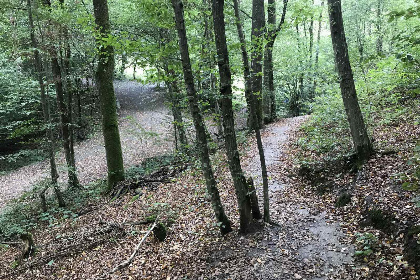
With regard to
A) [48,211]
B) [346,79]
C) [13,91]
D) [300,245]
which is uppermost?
[13,91]

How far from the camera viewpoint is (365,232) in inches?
210

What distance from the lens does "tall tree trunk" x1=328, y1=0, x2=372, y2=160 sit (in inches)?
274

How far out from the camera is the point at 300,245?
5660 mm

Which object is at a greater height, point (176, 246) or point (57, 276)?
point (176, 246)

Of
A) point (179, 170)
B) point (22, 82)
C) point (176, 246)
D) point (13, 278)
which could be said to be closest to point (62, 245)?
point (13, 278)

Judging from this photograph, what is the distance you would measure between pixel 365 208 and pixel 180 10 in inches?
212

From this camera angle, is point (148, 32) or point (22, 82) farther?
point (22, 82)

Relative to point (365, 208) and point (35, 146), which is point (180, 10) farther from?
point (35, 146)

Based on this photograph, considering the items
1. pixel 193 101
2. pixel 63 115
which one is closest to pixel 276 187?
pixel 193 101

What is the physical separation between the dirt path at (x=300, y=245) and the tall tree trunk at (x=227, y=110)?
75 centimetres

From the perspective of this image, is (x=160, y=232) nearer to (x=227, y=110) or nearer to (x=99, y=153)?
(x=227, y=110)

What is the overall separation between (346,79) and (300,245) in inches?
165

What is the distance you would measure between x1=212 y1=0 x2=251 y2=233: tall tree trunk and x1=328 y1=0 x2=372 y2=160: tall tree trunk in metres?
3.16

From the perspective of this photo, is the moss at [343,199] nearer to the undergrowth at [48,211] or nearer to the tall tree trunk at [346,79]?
the tall tree trunk at [346,79]
